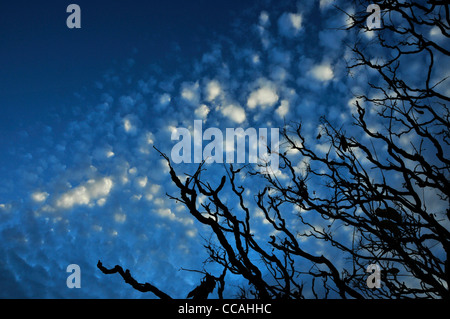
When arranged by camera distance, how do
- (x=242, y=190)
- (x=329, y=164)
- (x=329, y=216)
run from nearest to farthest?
(x=242, y=190)
(x=329, y=216)
(x=329, y=164)

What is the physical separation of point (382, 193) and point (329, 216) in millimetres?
1279

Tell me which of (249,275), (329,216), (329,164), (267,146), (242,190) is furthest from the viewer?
(267,146)

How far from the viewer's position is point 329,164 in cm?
641

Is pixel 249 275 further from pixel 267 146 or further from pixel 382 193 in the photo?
pixel 267 146
